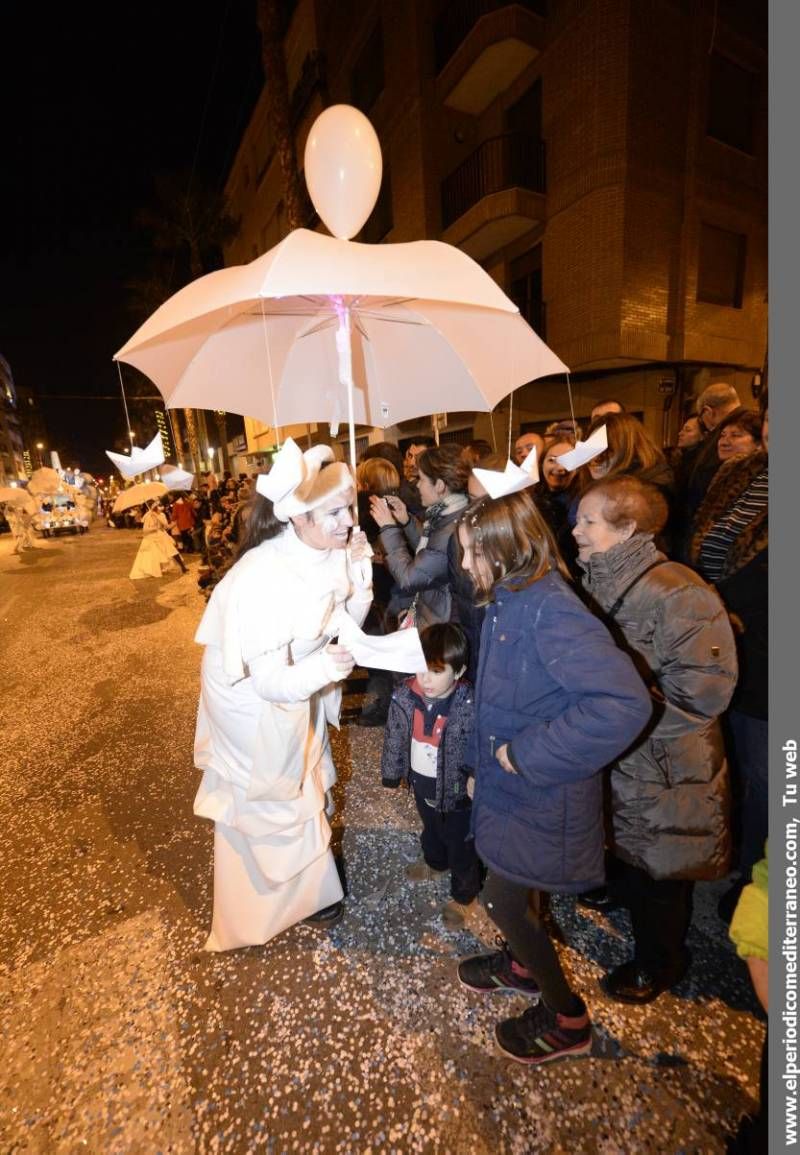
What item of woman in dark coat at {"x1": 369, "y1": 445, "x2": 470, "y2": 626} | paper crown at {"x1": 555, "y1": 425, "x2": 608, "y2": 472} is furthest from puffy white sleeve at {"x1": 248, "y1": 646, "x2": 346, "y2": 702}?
paper crown at {"x1": 555, "y1": 425, "x2": 608, "y2": 472}

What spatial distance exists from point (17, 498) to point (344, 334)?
1546 cm

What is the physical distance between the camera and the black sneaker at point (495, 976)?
2.01m

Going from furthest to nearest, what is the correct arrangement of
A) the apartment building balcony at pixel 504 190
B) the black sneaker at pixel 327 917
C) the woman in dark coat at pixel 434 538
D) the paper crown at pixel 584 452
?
the apartment building balcony at pixel 504 190 → the woman in dark coat at pixel 434 538 → the paper crown at pixel 584 452 → the black sneaker at pixel 327 917

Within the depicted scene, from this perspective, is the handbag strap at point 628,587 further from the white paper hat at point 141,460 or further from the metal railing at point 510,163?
the metal railing at point 510,163

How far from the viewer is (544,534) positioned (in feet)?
5.36

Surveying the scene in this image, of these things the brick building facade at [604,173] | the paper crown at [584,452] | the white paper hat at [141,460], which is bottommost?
the paper crown at [584,452]

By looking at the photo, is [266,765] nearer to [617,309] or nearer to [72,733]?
[72,733]

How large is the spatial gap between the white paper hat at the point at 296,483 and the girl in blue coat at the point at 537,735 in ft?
1.75

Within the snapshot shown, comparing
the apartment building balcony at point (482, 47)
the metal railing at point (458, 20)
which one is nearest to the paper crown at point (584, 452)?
the apartment building balcony at point (482, 47)

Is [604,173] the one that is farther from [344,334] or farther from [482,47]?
[344,334]

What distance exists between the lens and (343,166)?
2.50 m

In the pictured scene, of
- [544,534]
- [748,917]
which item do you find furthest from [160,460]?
[748,917]

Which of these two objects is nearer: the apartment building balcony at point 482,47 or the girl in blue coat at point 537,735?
the girl in blue coat at point 537,735

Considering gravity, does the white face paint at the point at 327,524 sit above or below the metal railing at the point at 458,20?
below
